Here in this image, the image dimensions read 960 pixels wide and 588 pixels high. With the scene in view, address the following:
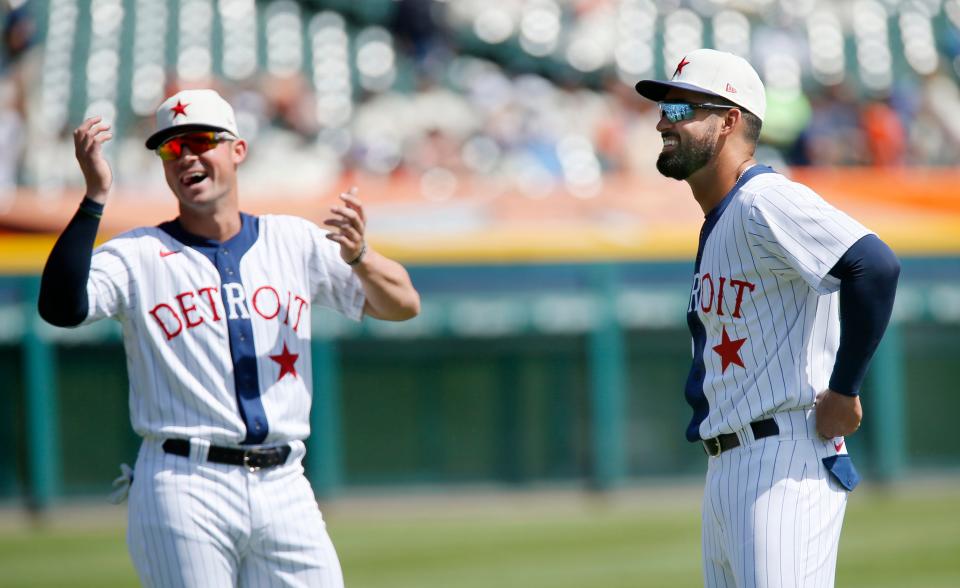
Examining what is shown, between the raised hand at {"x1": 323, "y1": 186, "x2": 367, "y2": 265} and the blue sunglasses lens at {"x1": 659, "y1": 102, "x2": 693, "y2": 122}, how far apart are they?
859mm

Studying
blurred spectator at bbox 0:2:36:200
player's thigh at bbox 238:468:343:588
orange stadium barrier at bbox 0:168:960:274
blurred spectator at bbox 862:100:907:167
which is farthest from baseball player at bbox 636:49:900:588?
blurred spectator at bbox 862:100:907:167

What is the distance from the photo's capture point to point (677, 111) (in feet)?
10.8

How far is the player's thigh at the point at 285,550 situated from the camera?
3346 mm

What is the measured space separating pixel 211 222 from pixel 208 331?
333mm

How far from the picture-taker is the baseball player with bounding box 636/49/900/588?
301 centimetres

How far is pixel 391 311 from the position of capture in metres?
3.68

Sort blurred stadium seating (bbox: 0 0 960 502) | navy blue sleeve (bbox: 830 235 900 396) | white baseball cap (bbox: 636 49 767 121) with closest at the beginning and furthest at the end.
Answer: navy blue sleeve (bbox: 830 235 900 396)
white baseball cap (bbox: 636 49 767 121)
blurred stadium seating (bbox: 0 0 960 502)

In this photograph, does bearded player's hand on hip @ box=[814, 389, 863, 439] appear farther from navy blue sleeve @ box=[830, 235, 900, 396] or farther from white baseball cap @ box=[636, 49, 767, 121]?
white baseball cap @ box=[636, 49, 767, 121]

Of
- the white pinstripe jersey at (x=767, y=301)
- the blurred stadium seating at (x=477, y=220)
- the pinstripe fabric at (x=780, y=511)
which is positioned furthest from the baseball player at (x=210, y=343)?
the blurred stadium seating at (x=477, y=220)

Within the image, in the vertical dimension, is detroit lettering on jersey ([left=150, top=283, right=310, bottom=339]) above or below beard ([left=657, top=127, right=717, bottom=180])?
below

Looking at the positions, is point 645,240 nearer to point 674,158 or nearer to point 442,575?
point 442,575

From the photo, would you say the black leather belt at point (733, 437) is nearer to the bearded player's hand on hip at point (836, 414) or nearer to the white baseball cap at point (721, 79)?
the bearded player's hand on hip at point (836, 414)

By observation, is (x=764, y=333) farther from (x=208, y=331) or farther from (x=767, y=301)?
(x=208, y=331)

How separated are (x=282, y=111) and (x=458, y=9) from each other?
8.89 ft
